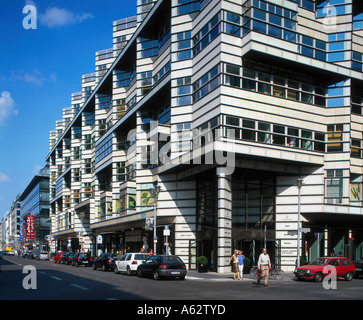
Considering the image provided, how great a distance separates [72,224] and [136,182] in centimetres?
4240

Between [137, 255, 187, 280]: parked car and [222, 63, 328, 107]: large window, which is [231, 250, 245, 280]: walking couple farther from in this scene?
[222, 63, 328, 107]: large window

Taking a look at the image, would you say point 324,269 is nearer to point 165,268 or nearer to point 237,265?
point 237,265

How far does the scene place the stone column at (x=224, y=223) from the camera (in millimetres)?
31969

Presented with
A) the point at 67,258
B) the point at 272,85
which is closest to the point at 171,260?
the point at 272,85

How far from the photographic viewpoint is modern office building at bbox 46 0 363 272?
32.8 m

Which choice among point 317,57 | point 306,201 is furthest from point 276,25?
point 306,201

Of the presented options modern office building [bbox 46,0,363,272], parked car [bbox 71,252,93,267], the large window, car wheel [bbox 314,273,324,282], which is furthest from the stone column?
parked car [bbox 71,252,93,267]

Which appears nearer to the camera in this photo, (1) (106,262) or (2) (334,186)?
(1) (106,262)

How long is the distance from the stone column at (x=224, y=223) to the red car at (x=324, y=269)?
7571 millimetres

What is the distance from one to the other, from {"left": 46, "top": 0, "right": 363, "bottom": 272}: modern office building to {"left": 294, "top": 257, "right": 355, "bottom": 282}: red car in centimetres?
368

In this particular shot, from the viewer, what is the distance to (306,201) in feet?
120

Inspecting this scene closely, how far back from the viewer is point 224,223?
3225cm

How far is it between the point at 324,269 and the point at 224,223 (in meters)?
9.31
